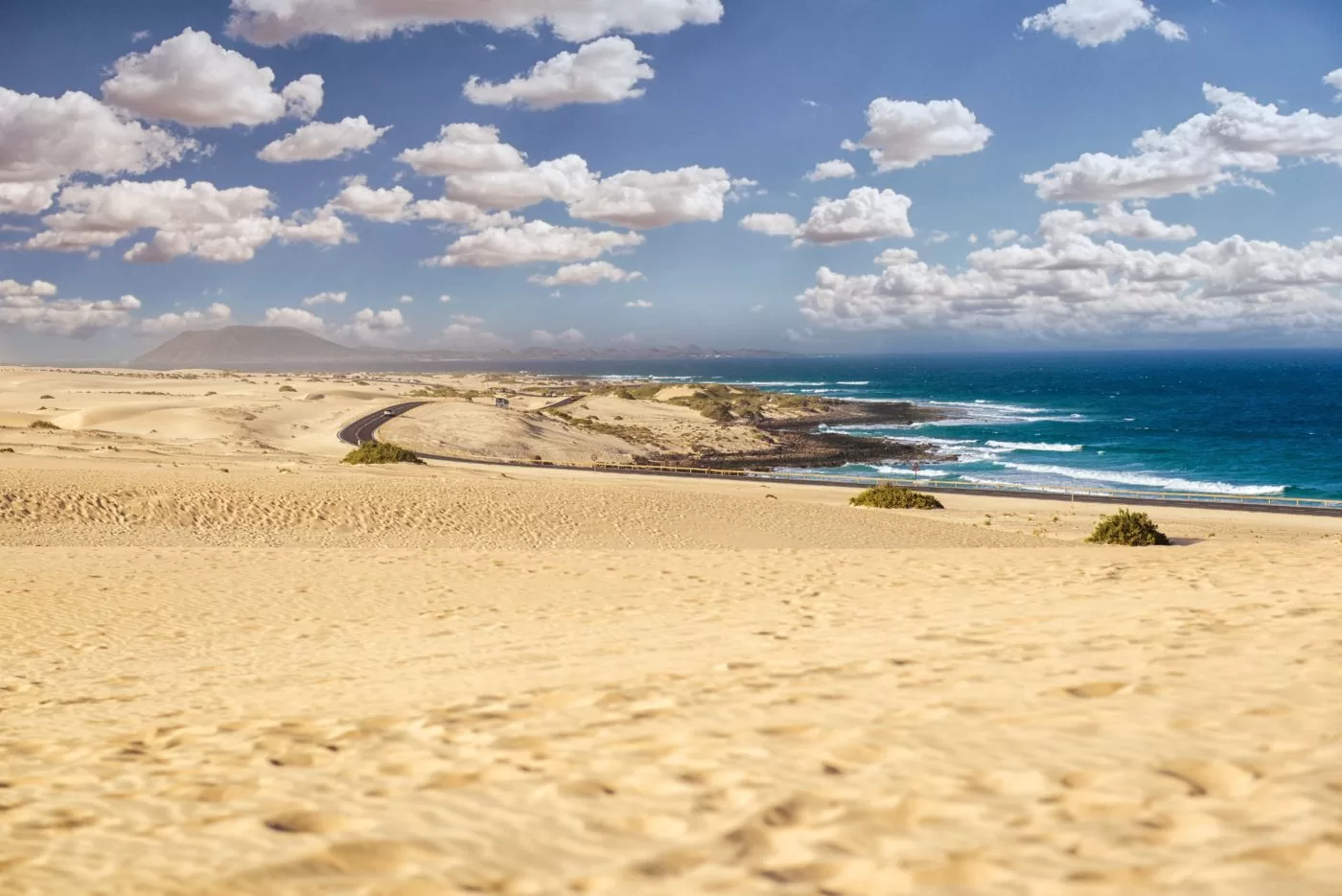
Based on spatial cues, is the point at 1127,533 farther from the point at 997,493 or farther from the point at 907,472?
the point at 907,472

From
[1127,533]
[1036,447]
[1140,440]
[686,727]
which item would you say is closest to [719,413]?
[1036,447]

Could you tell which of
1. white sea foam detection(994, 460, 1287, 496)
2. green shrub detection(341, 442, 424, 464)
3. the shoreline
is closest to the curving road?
the shoreline

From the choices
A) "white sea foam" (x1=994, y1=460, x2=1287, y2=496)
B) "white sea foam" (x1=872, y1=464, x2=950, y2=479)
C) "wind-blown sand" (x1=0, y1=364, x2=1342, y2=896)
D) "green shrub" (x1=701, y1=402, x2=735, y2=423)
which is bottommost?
"white sea foam" (x1=872, y1=464, x2=950, y2=479)

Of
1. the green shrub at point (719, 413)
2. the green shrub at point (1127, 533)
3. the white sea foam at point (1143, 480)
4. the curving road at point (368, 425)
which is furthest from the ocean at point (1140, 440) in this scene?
the curving road at point (368, 425)

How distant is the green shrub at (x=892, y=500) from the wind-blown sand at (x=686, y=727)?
19.8 m

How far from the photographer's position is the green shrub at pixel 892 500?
36594 millimetres

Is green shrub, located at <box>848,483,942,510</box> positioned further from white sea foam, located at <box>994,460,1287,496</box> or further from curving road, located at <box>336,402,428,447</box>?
curving road, located at <box>336,402,428,447</box>

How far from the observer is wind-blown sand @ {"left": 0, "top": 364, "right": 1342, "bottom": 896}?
4461 mm

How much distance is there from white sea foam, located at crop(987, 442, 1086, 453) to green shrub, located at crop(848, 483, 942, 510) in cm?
4074

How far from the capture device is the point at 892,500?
3675 centimetres

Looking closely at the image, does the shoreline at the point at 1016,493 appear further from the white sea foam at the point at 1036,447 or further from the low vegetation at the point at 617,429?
the white sea foam at the point at 1036,447

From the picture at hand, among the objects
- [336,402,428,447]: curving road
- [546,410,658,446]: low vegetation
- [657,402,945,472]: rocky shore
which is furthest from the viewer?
[546,410,658,446]: low vegetation

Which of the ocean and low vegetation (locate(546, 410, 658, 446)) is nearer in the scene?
the ocean

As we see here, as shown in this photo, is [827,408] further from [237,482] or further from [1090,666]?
[1090,666]
